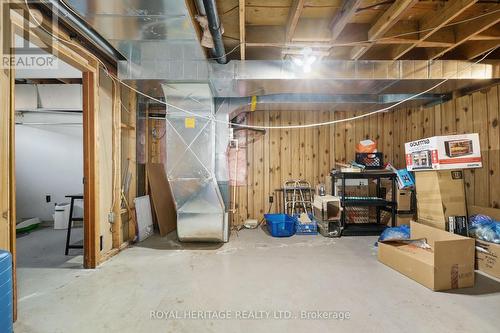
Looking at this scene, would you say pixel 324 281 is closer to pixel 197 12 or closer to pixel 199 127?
pixel 199 127

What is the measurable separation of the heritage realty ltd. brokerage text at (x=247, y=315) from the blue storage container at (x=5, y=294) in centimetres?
76

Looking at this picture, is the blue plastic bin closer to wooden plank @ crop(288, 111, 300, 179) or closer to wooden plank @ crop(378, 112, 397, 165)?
wooden plank @ crop(288, 111, 300, 179)

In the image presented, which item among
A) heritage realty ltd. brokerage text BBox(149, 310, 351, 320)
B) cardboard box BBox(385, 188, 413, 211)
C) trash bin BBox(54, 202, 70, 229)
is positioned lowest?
heritage realty ltd. brokerage text BBox(149, 310, 351, 320)

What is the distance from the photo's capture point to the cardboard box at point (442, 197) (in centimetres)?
246

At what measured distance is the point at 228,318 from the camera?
1.66 metres

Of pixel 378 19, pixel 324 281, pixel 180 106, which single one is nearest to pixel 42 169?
pixel 180 106

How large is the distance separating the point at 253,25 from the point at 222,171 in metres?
1.92

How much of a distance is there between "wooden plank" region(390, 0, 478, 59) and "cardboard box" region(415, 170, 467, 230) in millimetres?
1377

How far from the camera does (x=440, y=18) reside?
2.04 m

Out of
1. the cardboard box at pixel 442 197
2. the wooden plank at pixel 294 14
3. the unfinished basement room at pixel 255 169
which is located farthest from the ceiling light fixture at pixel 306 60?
the cardboard box at pixel 442 197

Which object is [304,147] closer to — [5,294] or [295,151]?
[295,151]

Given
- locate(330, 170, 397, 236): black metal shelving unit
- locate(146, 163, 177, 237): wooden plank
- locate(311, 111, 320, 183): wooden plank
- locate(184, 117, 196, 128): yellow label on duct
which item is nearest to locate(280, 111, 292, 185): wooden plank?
locate(311, 111, 320, 183): wooden plank

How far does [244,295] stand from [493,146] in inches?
132

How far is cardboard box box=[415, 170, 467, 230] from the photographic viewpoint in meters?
2.46
